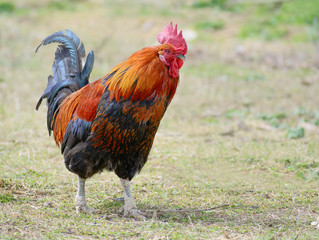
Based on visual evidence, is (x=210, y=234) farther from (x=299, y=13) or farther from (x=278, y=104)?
(x=299, y=13)

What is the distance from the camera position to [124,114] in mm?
4027

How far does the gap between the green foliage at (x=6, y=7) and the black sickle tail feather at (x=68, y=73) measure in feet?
40.2

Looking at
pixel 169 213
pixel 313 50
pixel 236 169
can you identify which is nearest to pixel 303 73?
pixel 313 50

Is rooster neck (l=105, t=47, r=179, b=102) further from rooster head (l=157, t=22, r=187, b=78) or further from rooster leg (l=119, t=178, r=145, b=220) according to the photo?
rooster leg (l=119, t=178, r=145, b=220)

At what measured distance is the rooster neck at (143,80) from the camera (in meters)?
4.05

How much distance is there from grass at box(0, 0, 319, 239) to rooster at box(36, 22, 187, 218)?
1.67ft

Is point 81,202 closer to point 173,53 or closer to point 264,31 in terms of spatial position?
point 173,53

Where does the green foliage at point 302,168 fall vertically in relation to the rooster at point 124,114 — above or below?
below

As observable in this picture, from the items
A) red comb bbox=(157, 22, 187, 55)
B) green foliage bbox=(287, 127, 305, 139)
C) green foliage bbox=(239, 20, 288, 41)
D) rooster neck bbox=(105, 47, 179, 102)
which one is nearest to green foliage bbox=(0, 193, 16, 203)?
rooster neck bbox=(105, 47, 179, 102)

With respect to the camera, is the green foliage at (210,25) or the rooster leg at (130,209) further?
the green foliage at (210,25)

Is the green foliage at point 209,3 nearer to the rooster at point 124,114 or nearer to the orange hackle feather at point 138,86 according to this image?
the rooster at point 124,114

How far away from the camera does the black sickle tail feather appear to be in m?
4.98

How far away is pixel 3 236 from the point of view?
358 cm

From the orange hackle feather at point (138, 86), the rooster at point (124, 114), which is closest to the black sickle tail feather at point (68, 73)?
the rooster at point (124, 114)
